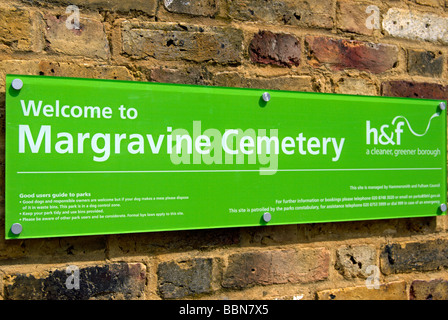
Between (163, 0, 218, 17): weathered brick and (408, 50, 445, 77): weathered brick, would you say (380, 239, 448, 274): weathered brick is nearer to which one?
(408, 50, 445, 77): weathered brick

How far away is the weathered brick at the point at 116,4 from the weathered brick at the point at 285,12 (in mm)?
223

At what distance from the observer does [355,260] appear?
136 cm

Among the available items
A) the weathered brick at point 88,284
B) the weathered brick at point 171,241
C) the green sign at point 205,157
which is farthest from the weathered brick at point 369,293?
the weathered brick at point 88,284

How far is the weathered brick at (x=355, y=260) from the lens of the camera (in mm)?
1348

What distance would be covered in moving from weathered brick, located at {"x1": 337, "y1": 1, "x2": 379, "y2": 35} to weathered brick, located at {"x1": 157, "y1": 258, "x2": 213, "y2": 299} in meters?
0.80

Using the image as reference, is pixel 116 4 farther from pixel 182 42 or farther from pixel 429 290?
pixel 429 290

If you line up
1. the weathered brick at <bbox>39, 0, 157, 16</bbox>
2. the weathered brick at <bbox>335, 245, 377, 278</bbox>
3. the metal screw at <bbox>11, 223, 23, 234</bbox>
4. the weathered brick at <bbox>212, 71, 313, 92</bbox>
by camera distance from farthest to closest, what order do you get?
the weathered brick at <bbox>335, 245, 377, 278</bbox> → the weathered brick at <bbox>212, 71, 313, 92</bbox> → the weathered brick at <bbox>39, 0, 157, 16</bbox> → the metal screw at <bbox>11, 223, 23, 234</bbox>

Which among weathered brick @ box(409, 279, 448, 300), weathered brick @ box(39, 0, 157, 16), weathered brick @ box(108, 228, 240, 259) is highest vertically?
weathered brick @ box(39, 0, 157, 16)

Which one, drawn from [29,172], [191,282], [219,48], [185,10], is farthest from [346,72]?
[29,172]

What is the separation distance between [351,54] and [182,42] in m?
0.52

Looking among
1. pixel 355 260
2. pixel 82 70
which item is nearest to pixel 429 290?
pixel 355 260

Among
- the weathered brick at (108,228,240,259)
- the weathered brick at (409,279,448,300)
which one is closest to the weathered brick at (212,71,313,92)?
the weathered brick at (108,228,240,259)

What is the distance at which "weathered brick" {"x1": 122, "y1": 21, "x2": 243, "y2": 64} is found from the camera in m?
1.17

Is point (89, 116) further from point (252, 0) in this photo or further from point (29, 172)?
point (252, 0)
